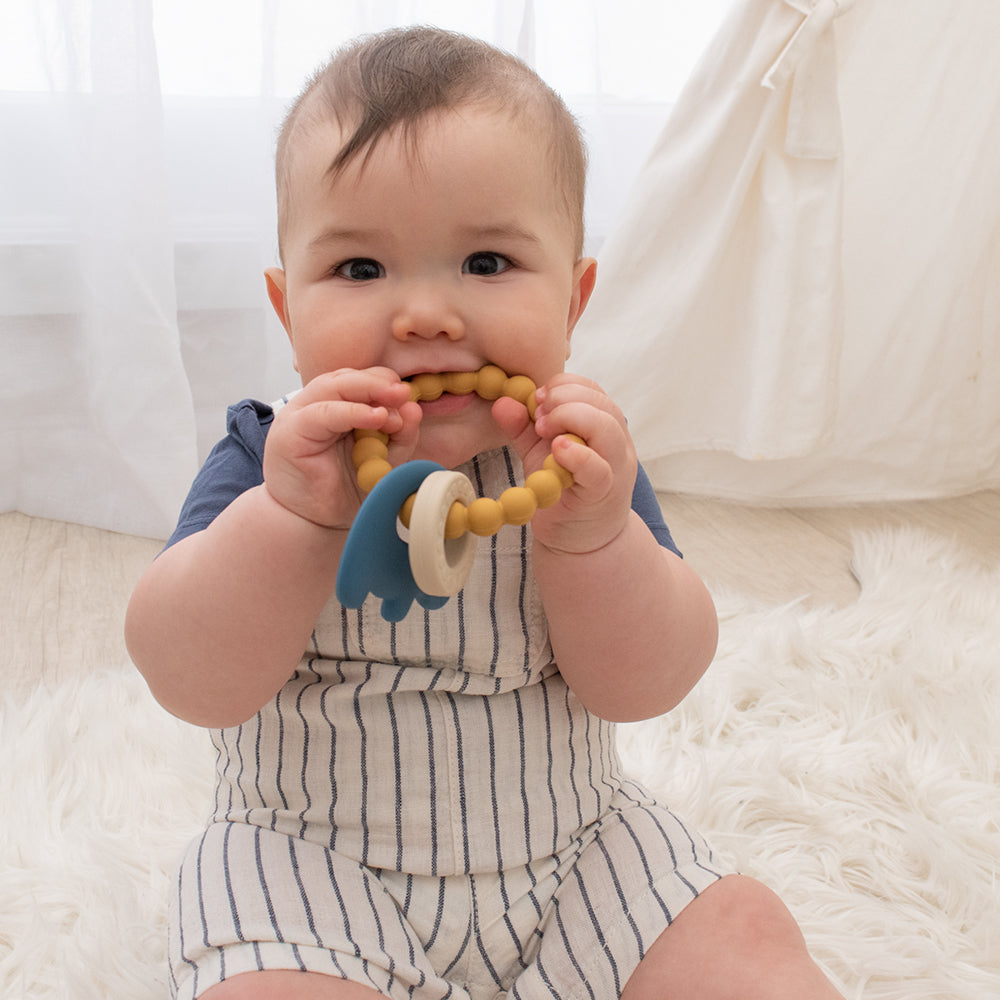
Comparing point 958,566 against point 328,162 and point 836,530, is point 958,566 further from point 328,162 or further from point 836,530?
Result: point 328,162

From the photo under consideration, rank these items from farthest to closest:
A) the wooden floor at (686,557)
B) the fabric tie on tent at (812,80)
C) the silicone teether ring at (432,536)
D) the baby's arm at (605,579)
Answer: the fabric tie on tent at (812,80) < the wooden floor at (686,557) < the baby's arm at (605,579) < the silicone teether ring at (432,536)

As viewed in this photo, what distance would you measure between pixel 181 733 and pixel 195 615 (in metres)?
0.37

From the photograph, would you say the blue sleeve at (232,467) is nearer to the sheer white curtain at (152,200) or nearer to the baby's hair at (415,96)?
the baby's hair at (415,96)

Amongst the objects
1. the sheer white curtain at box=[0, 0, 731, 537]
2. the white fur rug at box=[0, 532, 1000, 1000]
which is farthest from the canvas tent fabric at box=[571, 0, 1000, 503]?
the white fur rug at box=[0, 532, 1000, 1000]

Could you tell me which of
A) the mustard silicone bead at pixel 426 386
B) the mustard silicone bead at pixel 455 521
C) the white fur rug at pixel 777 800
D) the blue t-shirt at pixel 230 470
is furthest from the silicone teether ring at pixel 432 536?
the white fur rug at pixel 777 800

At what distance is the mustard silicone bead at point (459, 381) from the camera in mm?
540

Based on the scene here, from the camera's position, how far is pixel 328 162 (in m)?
0.54

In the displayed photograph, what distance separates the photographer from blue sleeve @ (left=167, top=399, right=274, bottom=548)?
24.4 inches

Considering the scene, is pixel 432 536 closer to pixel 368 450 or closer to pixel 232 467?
pixel 368 450

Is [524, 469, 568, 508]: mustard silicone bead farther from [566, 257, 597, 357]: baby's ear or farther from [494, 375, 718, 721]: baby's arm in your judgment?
[566, 257, 597, 357]: baby's ear

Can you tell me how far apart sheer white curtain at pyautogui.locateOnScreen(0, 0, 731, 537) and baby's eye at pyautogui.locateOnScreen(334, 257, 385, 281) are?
28.2 inches

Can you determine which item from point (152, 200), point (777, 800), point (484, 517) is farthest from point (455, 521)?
point (152, 200)

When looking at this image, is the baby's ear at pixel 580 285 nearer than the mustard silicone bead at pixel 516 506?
No

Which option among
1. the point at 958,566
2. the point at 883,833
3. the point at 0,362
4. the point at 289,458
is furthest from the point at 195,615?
the point at 958,566
